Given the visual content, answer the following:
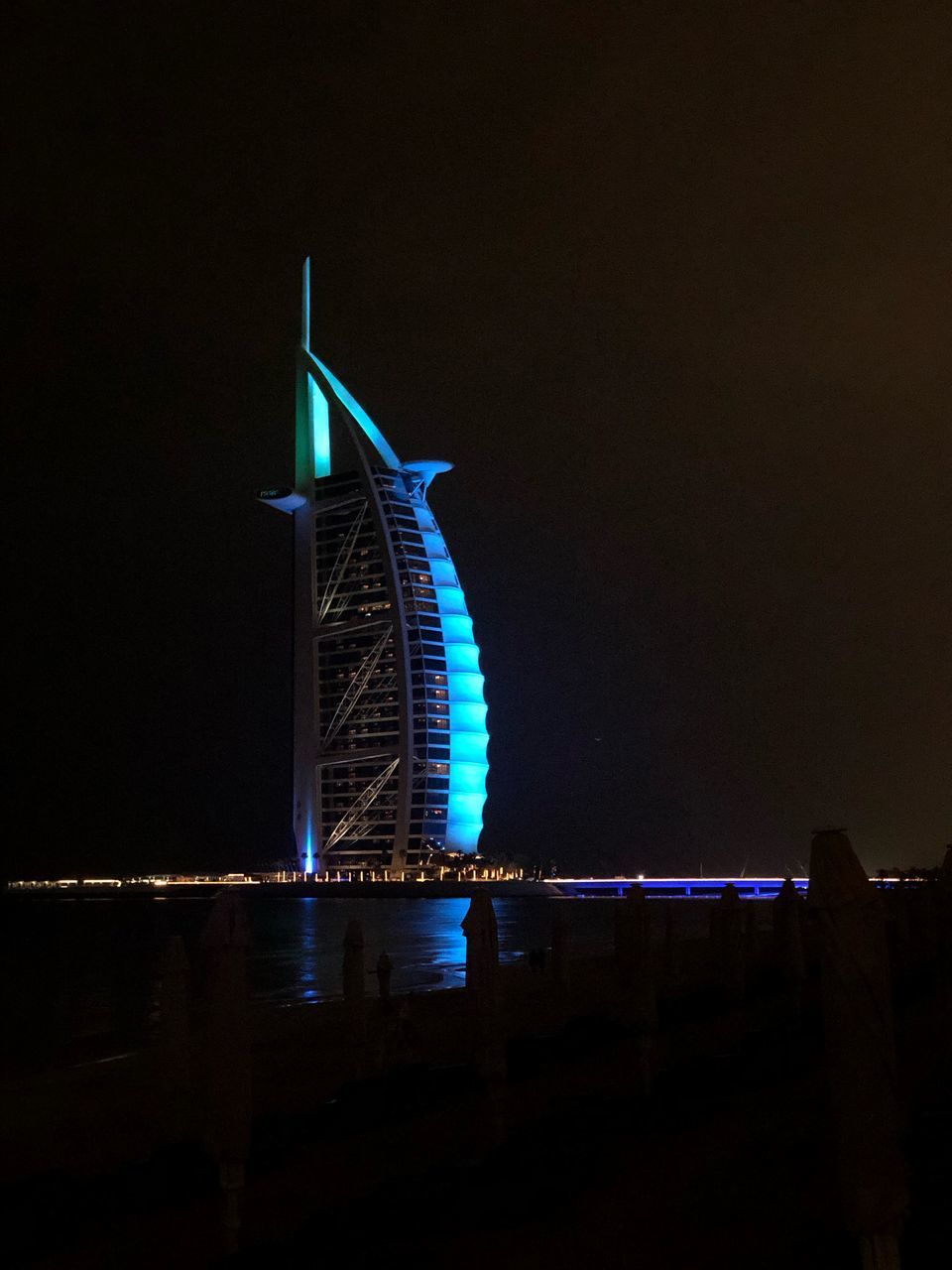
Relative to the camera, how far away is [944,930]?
1438 centimetres

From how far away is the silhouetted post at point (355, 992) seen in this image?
13.6 meters

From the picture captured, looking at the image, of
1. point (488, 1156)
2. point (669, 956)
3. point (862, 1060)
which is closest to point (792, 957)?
point (669, 956)

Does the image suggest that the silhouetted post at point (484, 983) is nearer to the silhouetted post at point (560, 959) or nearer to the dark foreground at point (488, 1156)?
the dark foreground at point (488, 1156)

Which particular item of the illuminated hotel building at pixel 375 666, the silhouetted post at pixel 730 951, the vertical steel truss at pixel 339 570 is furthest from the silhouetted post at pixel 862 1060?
the vertical steel truss at pixel 339 570

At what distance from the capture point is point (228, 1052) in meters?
8.02

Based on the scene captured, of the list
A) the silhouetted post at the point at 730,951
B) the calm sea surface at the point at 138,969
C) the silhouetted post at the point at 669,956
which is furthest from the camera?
the calm sea surface at the point at 138,969

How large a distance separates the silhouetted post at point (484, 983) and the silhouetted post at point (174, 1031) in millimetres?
2759

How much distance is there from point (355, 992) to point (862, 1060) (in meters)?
9.22

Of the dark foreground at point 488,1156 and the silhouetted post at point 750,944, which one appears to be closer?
the dark foreground at point 488,1156

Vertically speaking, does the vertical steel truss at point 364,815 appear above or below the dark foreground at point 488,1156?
above

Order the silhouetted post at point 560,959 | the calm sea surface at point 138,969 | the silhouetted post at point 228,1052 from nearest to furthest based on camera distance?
the silhouetted post at point 228,1052
the silhouetted post at point 560,959
the calm sea surface at point 138,969

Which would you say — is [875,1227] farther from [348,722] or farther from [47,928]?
[348,722]

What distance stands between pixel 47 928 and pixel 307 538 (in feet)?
159

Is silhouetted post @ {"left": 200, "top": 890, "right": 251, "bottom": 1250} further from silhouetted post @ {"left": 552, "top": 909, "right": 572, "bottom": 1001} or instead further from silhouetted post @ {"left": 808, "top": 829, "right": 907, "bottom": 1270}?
silhouetted post @ {"left": 552, "top": 909, "right": 572, "bottom": 1001}
